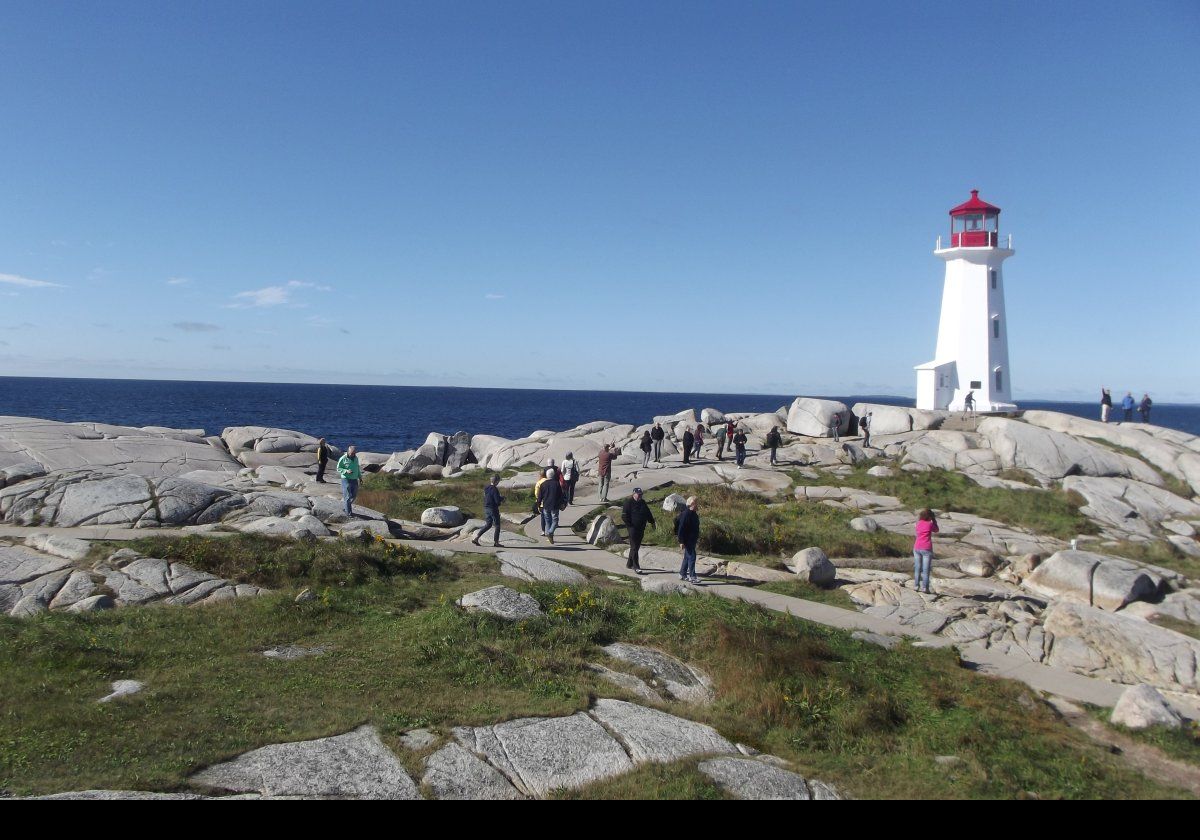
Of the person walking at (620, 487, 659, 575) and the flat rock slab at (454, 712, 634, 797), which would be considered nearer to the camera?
the flat rock slab at (454, 712, 634, 797)

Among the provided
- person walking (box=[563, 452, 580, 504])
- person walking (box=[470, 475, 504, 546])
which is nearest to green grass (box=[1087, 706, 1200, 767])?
person walking (box=[470, 475, 504, 546])

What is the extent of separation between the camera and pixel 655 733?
9.15 m

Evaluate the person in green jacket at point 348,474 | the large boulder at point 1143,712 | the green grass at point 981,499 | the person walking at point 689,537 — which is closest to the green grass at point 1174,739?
the large boulder at point 1143,712

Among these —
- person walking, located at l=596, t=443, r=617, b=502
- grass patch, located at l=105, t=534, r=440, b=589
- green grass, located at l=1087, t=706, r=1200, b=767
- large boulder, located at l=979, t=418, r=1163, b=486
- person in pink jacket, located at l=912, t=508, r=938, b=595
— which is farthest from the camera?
large boulder, located at l=979, t=418, r=1163, b=486

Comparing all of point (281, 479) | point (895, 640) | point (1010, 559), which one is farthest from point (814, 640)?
point (281, 479)

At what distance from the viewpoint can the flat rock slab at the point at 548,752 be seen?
310 inches

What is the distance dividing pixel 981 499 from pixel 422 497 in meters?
20.9

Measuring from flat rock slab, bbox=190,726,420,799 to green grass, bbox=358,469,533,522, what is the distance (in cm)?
1646

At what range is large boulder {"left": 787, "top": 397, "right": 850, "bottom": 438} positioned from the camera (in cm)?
4034

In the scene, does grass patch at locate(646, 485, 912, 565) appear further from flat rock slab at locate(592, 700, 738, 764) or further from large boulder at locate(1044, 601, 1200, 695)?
flat rock slab at locate(592, 700, 738, 764)

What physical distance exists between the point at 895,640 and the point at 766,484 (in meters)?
16.4

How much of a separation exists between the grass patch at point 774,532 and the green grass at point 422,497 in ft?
16.8

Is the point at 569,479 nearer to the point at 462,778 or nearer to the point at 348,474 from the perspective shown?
the point at 348,474
